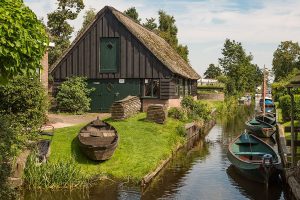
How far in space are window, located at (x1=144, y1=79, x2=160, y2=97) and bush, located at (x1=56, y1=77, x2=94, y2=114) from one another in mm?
4674

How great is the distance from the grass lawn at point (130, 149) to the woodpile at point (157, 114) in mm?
474

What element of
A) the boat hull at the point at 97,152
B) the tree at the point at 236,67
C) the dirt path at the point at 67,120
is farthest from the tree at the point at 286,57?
the boat hull at the point at 97,152

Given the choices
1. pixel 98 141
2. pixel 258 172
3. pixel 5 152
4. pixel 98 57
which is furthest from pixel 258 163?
pixel 98 57

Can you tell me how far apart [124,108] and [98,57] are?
8.73 m

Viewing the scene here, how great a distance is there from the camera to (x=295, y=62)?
9675 centimetres

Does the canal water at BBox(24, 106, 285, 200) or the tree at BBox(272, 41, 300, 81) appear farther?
the tree at BBox(272, 41, 300, 81)

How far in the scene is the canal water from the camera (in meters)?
15.3

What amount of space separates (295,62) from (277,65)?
5.16 m

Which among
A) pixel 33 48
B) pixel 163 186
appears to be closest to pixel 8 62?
pixel 33 48

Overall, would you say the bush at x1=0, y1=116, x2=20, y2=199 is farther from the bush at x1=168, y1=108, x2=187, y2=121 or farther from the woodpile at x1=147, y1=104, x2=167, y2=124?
the bush at x1=168, y1=108, x2=187, y2=121

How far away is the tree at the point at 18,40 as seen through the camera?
276 inches

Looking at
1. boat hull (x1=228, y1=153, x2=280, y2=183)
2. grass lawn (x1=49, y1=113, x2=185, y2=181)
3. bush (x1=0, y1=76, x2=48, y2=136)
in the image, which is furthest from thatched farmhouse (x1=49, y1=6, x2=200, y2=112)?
bush (x1=0, y1=76, x2=48, y2=136)

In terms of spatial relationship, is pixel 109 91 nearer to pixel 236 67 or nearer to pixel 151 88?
pixel 151 88

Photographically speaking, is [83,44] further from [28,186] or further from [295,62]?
[295,62]
